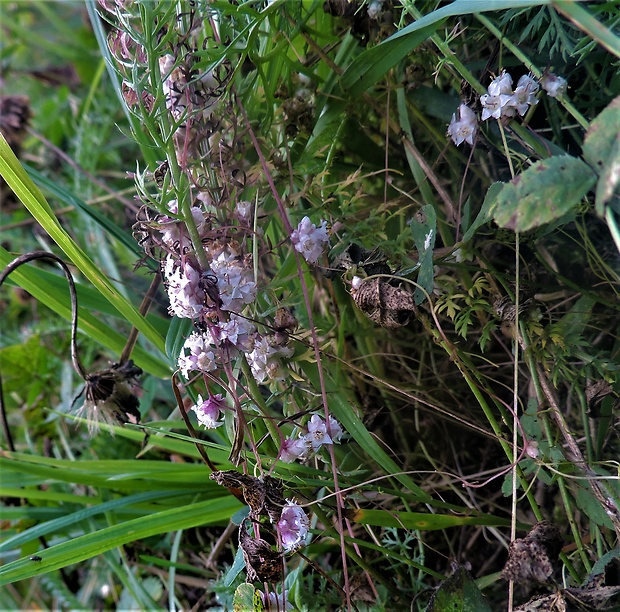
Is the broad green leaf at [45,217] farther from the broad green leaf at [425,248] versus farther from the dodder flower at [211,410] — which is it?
the broad green leaf at [425,248]

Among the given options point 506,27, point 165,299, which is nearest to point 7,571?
point 165,299

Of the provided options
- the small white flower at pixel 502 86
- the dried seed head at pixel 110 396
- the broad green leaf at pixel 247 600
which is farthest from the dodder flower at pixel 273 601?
the small white flower at pixel 502 86

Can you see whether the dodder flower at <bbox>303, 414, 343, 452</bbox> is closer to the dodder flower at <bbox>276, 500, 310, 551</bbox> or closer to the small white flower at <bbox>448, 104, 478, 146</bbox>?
the dodder flower at <bbox>276, 500, 310, 551</bbox>

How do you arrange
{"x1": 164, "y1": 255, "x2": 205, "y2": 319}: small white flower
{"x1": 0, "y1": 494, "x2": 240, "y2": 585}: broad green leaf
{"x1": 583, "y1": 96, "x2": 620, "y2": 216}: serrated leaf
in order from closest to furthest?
1. {"x1": 583, "y1": 96, "x2": 620, "y2": 216}: serrated leaf
2. {"x1": 164, "y1": 255, "x2": 205, "y2": 319}: small white flower
3. {"x1": 0, "y1": 494, "x2": 240, "y2": 585}: broad green leaf

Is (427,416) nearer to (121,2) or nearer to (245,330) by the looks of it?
(245,330)

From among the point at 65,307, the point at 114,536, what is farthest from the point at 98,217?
the point at 114,536

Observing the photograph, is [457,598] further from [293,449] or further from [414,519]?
[293,449]

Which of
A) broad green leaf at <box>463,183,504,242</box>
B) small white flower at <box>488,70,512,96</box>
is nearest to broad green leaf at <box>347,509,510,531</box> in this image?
broad green leaf at <box>463,183,504,242</box>
